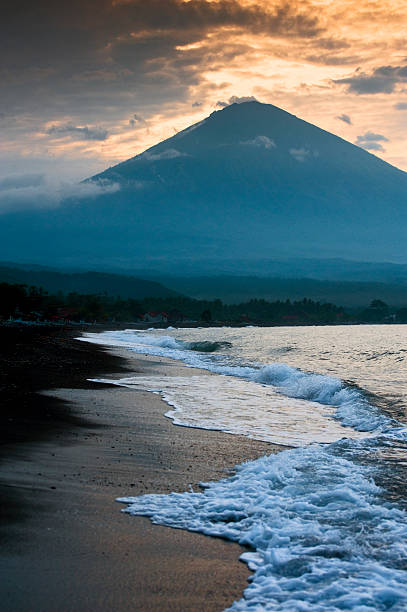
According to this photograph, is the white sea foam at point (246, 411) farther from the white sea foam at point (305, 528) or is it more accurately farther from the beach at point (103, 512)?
the white sea foam at point (305, 528)

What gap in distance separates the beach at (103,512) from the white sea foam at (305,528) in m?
0.31

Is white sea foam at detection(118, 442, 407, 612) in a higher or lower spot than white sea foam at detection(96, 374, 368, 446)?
higher

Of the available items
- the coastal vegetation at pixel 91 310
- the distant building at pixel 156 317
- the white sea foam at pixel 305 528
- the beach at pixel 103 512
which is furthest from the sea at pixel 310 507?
the distant building at pixel 156 317

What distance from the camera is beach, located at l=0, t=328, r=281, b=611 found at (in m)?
5.92

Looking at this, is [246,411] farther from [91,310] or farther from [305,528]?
[91,310]

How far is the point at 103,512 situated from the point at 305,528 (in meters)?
2.61

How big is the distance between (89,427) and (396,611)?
9188 millimetres

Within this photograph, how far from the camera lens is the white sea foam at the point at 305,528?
6.12 meters

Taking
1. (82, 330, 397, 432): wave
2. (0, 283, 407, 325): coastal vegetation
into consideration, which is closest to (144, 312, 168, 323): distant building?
(0, 283, 407, 325): coastal vegetation

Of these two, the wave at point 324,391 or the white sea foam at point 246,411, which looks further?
the wave at point 324,391

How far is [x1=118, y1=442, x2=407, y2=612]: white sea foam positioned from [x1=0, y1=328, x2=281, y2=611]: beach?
1.03ft

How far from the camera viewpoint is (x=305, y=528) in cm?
785

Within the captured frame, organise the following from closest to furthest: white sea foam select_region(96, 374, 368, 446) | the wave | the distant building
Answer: white sea foam select_region(96, 374, 368, 446) < the wave < the distant building

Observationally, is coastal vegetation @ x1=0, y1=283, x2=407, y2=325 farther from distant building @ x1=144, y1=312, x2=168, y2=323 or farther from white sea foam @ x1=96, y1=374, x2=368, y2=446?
white sea foam @ x1=96, y1=374, x2=368, y2=446
